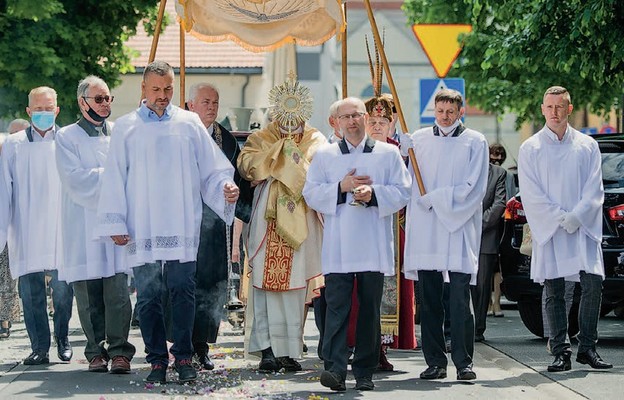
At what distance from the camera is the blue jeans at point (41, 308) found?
41.2 feet

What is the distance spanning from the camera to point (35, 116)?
42.4 ft

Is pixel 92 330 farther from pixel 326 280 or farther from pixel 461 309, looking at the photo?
Result: pixel 461 309

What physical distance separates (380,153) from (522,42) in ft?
27.1

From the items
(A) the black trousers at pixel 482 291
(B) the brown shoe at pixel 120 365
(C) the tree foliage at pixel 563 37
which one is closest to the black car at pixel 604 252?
(A) the black trousers at pixel 482 291

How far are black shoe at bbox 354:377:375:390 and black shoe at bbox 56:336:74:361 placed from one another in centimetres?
288

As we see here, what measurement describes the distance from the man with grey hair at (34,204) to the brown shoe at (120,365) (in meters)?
1.40

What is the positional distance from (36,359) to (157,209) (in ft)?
7.29

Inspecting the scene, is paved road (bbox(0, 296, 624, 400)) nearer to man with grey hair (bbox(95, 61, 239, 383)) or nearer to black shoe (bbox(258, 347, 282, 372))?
black shoe (bbox(258, 347, 282, 372))

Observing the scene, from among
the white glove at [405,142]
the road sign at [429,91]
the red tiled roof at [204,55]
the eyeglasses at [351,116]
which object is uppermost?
the red tiled roof at [204,55]

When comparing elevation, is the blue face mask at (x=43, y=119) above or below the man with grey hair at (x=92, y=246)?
above

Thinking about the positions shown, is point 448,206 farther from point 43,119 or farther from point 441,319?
point 43,119

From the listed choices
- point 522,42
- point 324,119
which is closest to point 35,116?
point 522,42

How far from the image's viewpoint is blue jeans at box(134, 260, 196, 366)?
35.7ft

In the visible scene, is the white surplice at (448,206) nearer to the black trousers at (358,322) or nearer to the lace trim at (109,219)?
the black trousers at (358,322)
